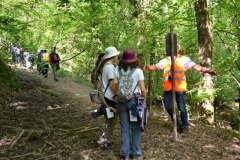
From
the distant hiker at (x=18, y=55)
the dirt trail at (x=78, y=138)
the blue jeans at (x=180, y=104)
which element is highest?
the distant hiker at (x=18, y=55)

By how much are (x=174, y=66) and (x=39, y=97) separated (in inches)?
276

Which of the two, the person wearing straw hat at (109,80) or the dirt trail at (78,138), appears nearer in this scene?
the person wearing straw hat at (109,80)

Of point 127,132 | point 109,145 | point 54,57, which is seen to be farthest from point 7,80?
point 127,132

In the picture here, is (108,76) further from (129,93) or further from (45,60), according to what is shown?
(45,60)

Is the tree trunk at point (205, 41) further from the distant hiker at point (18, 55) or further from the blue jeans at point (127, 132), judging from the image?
the distant hiker at point (18, 55)

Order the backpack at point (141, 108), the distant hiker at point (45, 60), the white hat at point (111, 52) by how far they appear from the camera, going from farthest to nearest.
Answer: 1. the distant hiker at point (45, 60)
2. the white hat at point (111, 52)
3. the backpack at point (141, 108)

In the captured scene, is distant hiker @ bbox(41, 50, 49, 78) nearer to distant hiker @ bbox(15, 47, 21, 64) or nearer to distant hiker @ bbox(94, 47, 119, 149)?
distant hiker @ bbox(94, 47, 119, 149)

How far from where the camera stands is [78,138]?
7.76 metres

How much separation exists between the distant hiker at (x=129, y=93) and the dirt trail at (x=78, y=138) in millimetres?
433

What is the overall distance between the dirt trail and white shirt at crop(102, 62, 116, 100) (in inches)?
46.9

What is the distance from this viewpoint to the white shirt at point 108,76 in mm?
6461

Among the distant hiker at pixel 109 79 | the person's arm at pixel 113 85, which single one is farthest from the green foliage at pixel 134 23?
the person's arm at pixel 113 85

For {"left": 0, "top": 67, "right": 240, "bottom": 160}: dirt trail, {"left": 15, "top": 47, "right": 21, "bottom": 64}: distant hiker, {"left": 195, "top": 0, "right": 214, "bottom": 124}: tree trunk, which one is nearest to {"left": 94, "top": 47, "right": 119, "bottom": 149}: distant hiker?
{"left": 0, "top": 67, "right": 240, "bottom": 160}: dirt trail

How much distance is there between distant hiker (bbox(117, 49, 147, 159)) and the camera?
612cm
